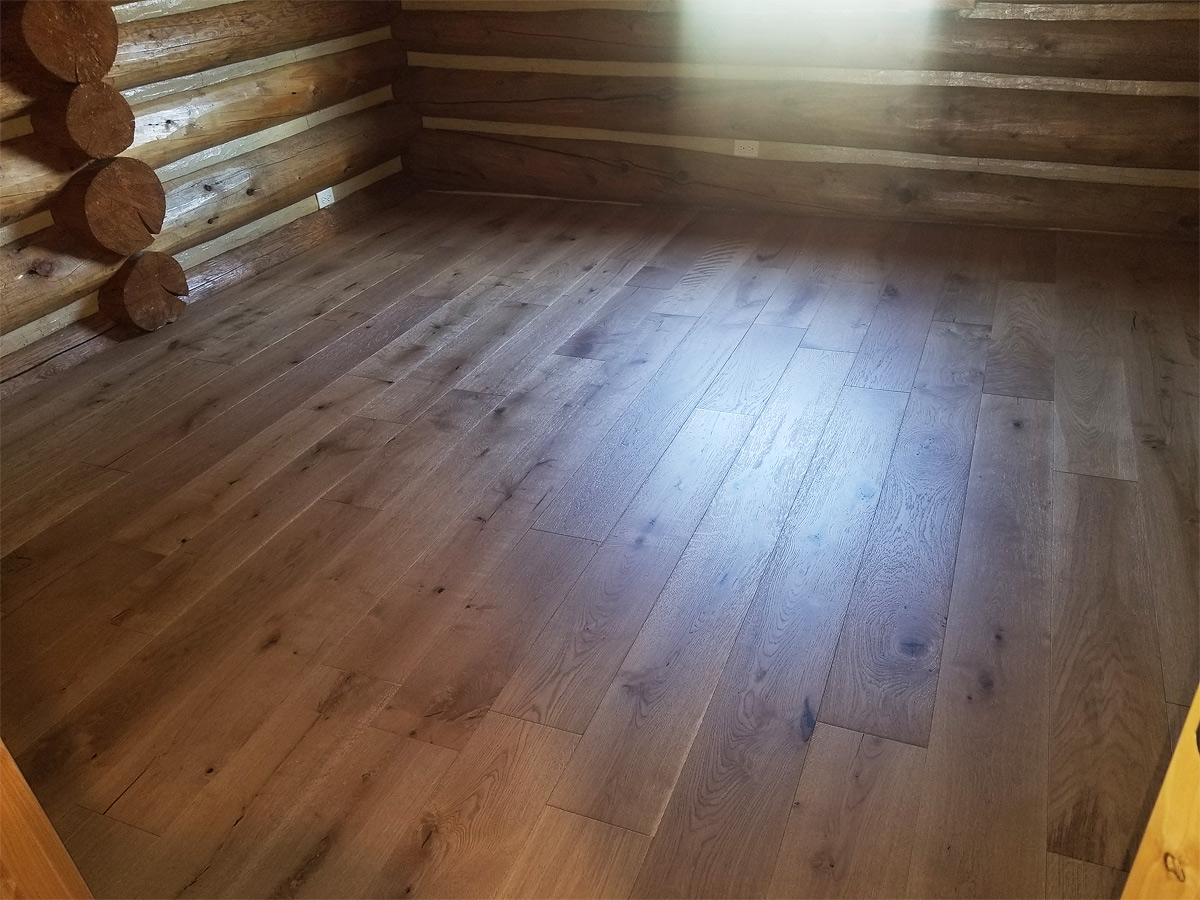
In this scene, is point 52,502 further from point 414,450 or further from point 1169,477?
point 1169,477

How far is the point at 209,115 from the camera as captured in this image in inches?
159

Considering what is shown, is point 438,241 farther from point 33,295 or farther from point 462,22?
point 33,295

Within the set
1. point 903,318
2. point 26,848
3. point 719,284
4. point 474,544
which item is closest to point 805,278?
point 719,284

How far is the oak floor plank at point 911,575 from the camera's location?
6.26ft

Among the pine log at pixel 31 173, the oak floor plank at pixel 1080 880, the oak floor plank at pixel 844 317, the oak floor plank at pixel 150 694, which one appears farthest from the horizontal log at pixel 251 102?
the oak floor plank at pixel 1080 880

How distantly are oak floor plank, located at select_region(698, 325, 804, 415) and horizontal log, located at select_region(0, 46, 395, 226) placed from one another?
243cm

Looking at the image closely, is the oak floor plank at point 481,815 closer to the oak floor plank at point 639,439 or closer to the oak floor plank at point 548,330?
the oak floor plank at point 639,439

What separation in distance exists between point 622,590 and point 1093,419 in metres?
1.56

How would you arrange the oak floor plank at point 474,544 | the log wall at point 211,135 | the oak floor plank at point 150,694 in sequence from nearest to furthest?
1. the oak floor plank at point 150,694
2. the oak floor plank at point 474,544
3. the log wall at point 211,135

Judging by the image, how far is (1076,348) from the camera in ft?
10.6

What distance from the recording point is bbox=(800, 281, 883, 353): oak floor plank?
339cm

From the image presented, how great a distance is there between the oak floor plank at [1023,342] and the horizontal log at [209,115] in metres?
3.24

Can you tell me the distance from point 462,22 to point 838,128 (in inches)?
79.3

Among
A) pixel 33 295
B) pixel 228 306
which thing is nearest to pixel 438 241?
pixel 228 306
